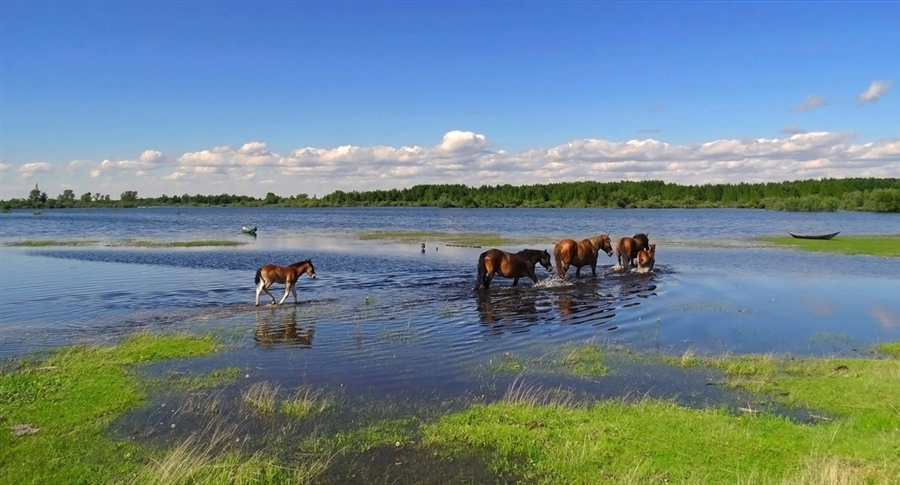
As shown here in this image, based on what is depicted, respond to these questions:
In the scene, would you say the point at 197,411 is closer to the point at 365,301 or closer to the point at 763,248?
the point at 365,301

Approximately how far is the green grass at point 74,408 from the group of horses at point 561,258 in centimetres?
1106

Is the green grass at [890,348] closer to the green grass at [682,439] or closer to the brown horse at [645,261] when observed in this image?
the green grass at [682,439]

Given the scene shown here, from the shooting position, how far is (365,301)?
63.2ft

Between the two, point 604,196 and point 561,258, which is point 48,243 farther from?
point 604,196

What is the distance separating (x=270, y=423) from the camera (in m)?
8.36

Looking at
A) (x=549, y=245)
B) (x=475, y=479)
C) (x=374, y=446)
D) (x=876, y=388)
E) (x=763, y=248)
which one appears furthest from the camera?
(x=549, y=245)

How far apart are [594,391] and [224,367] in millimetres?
6528

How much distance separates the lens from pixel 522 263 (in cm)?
2262

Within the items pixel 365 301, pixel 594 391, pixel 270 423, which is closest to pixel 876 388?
pixel 594 391

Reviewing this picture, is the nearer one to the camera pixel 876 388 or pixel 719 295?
pixel 876 388

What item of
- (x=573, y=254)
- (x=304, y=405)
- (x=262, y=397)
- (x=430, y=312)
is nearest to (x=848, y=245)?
(x=573, y=254)

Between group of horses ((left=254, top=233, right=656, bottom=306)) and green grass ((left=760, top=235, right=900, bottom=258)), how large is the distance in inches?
663

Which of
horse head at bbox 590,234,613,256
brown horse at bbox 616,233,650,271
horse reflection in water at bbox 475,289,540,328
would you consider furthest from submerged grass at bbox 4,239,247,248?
horse reflection in water at bbox 475,289,540,328

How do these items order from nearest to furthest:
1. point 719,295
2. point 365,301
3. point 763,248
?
point 365,301
point 719,295
point 763,248
